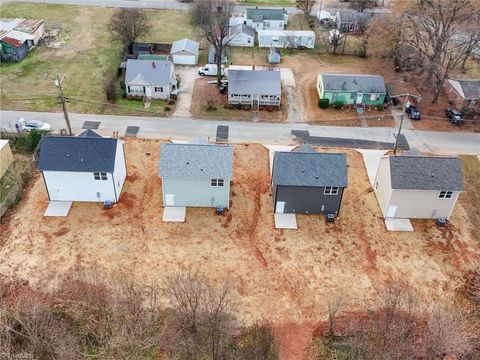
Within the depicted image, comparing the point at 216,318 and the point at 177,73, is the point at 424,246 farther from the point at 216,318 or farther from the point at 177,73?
the point at 177,73

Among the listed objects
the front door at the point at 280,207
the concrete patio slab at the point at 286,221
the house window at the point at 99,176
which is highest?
the house window at the point at 99,176

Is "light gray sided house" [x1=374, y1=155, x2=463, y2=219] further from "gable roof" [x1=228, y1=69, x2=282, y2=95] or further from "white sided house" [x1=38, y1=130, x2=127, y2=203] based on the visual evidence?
"white sided house" [x1=38, y1=130, x2=127, y2=203]

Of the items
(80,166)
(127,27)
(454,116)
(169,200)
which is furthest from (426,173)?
(127,27)

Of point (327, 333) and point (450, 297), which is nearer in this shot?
point (327, 333)

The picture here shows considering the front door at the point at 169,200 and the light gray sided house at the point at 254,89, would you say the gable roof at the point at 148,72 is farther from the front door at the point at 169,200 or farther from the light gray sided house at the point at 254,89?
the front door at the point at 169,200

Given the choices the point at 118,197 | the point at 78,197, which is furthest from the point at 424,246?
the point at 78,197

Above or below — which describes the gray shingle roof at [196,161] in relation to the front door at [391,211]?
above

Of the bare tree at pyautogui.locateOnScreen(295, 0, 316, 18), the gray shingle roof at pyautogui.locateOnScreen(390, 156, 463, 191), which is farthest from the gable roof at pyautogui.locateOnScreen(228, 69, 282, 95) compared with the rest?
the bare tree at pyautogui.locateOnScreen(295, 0, 316, 18)

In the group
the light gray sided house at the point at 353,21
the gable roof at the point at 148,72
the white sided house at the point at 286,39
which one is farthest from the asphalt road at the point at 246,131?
the light gray sided house at the point at 353,21
